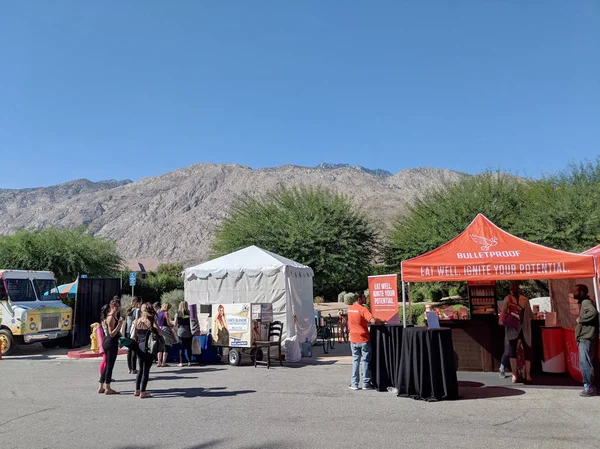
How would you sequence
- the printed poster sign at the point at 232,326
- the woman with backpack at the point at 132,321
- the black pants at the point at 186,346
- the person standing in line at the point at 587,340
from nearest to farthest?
the person standing in line at the point at 587,340
the woman with backpack at the point at 132,321
the printed poster sign at the point at 232,326
the black pants at the point at 186,346

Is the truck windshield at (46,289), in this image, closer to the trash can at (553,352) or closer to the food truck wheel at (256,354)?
the food truck wheel at (256,354)

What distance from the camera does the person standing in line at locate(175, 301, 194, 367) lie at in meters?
13.7

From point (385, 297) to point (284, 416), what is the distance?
7.86 metres

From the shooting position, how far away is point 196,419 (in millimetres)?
7516

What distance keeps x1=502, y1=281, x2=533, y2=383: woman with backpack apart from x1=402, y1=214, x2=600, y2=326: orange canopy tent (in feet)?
2.04

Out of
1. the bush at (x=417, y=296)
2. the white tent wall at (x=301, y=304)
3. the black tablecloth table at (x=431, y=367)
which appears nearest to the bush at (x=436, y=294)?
the bush at (x=417, y=296)

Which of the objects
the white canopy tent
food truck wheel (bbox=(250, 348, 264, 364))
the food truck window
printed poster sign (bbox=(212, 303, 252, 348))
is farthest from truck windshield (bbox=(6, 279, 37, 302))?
food truck wheel (bbox=(250, 348, 264, 364))

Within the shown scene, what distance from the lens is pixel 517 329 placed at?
10000 mm

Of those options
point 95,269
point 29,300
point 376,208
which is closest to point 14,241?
point 95,269

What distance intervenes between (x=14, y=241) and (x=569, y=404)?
31.7 metres

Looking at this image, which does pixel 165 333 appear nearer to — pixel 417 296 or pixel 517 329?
Answer: pixel 517 329

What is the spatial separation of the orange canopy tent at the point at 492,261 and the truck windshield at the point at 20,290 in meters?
13.6

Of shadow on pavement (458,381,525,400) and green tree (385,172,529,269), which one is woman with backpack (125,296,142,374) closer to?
shadow on pavement (458,381,525,400)

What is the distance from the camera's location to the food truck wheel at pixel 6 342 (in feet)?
54.5
